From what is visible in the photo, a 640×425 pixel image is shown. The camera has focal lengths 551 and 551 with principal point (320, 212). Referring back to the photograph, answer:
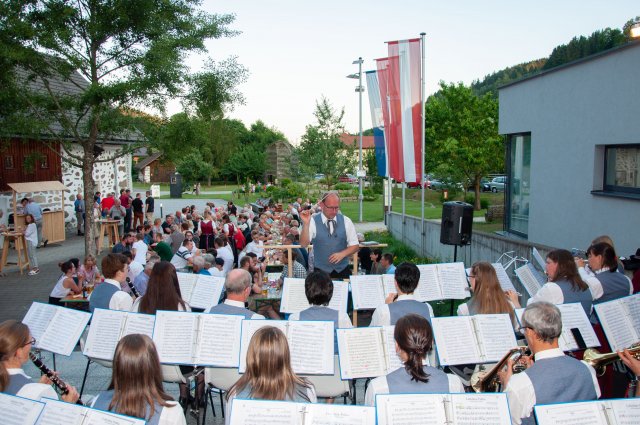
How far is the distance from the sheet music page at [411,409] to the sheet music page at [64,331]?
132 inches

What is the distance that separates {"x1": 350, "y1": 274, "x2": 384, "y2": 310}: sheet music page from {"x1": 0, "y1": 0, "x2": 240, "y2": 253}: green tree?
23.8 feet

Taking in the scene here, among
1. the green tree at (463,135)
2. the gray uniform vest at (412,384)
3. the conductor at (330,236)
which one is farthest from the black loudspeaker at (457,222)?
the green tree at (463,135)

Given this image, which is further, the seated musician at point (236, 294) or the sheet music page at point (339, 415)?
the seated musician at point (236, 294)

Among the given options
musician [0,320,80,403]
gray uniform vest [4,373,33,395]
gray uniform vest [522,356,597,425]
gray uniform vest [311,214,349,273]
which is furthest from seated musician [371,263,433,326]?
gray uniform vest [311,214,349,273]

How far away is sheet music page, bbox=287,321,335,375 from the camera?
15.1 feet

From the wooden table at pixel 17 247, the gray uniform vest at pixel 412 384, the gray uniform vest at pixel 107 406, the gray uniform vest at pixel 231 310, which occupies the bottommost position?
the wooden table at pixel 17 247

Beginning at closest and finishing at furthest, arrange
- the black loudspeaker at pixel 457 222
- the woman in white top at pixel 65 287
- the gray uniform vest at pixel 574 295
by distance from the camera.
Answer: the gray uniform vest at pixel 574 295
the woman in white top at pixel 65 287
the black loudspeaker at pixel 457 222

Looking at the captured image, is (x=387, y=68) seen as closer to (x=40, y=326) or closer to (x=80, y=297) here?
(x=80, y=297)

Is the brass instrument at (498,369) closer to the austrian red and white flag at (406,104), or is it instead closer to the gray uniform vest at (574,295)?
the gray uniform vest at (574,295)

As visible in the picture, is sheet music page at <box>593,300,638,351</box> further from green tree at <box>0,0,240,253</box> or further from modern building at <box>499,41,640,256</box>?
green tree at <box>0,0,240,253</box>

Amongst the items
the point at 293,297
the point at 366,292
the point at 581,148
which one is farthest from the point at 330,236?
the point at 581,148

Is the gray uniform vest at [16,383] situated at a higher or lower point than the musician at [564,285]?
lower

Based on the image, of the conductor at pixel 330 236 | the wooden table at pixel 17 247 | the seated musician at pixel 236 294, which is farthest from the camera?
the wooden table at pixel 17 247

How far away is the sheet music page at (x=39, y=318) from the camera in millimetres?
5398
